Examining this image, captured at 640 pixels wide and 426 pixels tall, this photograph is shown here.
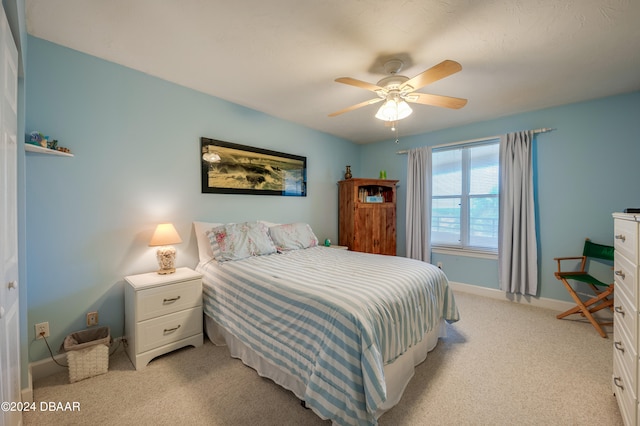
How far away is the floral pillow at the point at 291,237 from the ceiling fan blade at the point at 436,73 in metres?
2.01

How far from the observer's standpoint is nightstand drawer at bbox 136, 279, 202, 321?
6.70 feet

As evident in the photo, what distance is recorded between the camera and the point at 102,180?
221cm

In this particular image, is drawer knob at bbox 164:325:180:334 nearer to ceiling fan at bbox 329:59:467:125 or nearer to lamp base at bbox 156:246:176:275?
lamp base at bbox 156:246:176:275

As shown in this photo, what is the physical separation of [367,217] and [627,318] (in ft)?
9.87

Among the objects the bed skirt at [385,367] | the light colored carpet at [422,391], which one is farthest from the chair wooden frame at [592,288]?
the bed skirt at [385,367]

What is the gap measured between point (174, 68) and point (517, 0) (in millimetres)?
2601

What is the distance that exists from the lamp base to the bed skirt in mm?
569

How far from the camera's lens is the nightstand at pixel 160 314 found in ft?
6.66

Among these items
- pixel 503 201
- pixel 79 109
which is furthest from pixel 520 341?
pixel 79 109

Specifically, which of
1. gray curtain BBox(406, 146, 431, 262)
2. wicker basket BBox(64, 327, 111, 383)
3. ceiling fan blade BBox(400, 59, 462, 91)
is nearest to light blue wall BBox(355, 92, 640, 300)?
gray curtain BBox(406, 146, 431, 262)

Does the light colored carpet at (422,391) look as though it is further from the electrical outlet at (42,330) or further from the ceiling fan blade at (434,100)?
the ceiling fan blade at (434,100)

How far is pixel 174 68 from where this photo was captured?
233 cm

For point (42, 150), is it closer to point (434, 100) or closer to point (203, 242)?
point (203, 242)

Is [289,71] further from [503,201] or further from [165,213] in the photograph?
[503,201]
